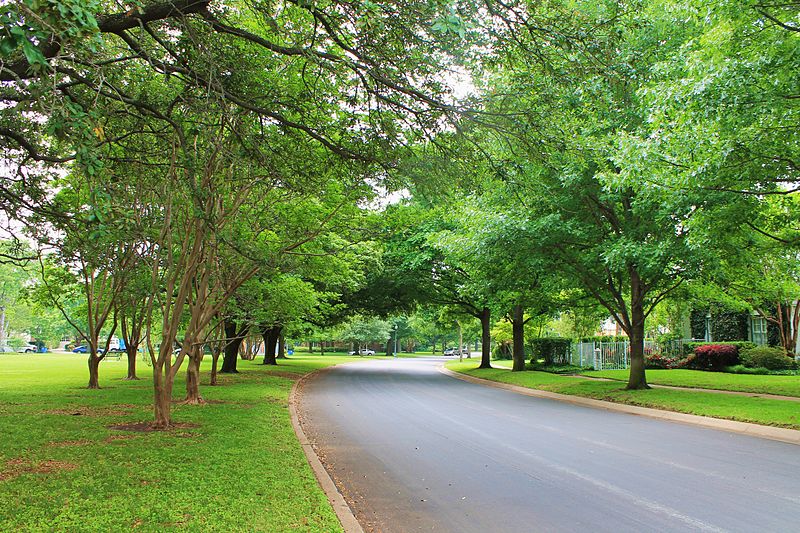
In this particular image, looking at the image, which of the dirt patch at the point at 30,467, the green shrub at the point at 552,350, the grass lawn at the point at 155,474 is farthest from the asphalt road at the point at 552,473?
the green shrub at the point at 552,350

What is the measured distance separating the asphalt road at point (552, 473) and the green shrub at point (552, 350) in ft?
62.6

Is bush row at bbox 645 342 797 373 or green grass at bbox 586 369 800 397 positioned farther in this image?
bush row at bbox 645 342 797 373

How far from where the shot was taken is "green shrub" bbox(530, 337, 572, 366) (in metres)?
31.6

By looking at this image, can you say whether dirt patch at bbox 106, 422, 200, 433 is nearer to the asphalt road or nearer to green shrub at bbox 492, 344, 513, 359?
the asphalt road

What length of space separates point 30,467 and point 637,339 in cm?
1641

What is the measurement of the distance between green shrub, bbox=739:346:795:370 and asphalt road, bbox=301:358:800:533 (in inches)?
592

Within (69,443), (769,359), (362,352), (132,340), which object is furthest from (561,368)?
(362,352)

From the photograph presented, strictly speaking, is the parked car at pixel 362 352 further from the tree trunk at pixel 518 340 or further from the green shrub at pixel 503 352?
the tree trunk at pixel 518 340

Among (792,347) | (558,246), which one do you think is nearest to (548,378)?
(558,246)

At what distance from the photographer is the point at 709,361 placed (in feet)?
86.2

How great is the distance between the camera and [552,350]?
3219 cm

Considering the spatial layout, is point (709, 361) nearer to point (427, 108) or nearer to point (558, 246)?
point (558, 246)

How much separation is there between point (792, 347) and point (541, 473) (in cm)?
2580

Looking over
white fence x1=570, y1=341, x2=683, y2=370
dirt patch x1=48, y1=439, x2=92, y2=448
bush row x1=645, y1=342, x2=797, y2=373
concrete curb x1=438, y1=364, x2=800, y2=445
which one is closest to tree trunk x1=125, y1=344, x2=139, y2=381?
dirt patch x1=48, y1=439, x2=92, y2=448
